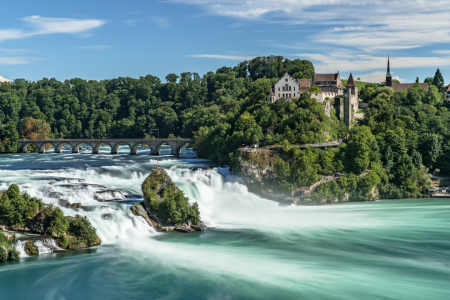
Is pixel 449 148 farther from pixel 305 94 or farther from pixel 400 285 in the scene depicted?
pixel 400 285

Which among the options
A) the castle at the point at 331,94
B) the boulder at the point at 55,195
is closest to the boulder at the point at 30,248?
the boulder at the point at 55,195

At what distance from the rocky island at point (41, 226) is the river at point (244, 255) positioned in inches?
41.5

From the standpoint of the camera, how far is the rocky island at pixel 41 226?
3706 centimetres

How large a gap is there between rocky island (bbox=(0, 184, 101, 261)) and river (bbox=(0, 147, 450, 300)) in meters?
1.05

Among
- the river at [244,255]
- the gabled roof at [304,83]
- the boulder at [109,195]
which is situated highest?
the gabled roof at [304,83]

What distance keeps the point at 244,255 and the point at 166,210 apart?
9703 mm

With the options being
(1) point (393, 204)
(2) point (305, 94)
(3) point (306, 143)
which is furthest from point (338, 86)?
(1) point (393, 204)

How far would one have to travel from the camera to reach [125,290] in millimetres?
30516

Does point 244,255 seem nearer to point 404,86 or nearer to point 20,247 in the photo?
point 20,247

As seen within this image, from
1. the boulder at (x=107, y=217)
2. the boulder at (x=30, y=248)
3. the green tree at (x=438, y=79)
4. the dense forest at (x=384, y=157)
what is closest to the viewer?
the boulder at (x=30, y=248)

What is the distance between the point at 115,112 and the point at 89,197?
10339 cm

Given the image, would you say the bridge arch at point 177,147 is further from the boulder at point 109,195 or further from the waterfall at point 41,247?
the waterfall at point 41,247

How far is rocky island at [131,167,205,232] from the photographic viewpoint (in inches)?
1719

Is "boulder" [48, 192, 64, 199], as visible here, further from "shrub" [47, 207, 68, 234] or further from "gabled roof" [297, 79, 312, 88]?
"gabled roof" [297, 79, 312, 88]
